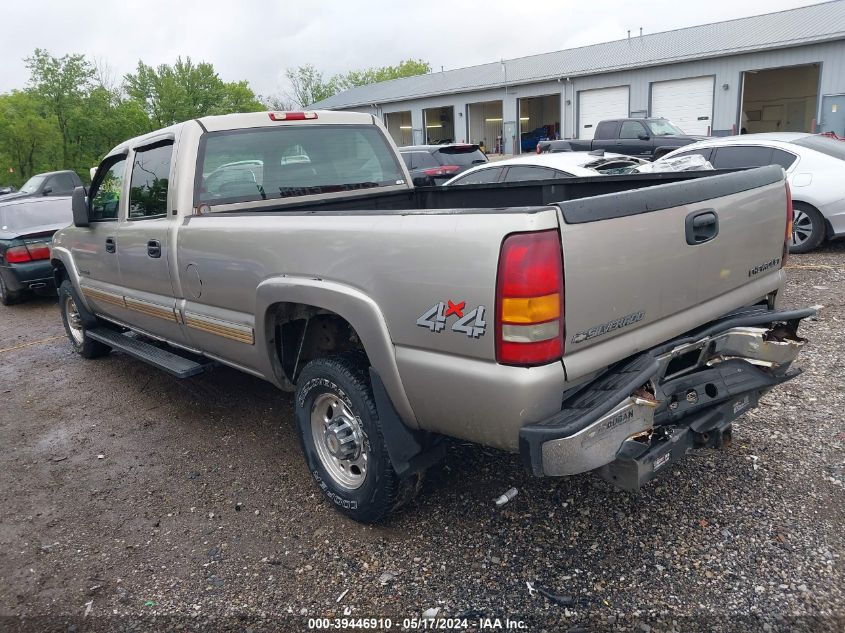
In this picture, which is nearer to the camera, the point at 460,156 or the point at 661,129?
the point at 460,156

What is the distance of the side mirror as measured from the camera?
16.8 ft

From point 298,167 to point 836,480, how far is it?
12.3 ft

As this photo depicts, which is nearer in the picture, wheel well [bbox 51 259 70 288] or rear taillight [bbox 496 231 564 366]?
rear taillight [bbox 496 231 564 366]

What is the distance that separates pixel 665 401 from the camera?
104 inches

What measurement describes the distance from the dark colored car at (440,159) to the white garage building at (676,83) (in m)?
14.9

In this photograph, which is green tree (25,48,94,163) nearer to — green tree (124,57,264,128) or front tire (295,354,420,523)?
green tree (124,57,264,128)

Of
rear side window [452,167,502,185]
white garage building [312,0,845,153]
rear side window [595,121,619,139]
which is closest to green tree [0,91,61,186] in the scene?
white garage building [312,0,845,153]

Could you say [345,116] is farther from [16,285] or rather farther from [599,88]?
[599,88]

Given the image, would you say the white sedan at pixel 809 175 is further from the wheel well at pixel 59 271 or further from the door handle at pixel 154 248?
the wheel well at pixel 59 271

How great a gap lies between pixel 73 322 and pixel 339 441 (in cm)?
473

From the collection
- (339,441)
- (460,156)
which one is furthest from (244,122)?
(460,156)

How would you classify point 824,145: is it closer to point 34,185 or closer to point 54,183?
point 54,183

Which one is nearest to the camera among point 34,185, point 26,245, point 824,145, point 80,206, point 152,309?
point 152,309

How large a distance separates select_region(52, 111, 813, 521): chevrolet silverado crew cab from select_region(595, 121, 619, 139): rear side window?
15832 millimetres
